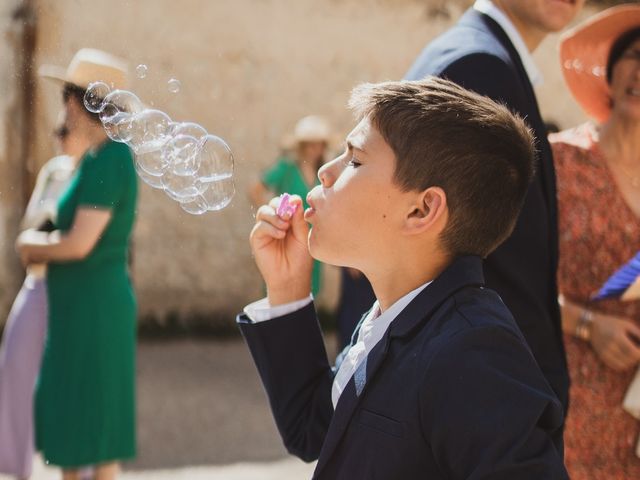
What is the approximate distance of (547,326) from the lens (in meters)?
2.02

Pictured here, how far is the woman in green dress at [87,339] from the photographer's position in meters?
3.61

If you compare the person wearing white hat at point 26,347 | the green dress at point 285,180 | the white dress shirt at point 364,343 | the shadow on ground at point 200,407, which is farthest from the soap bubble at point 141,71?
the green dress at point 285,180

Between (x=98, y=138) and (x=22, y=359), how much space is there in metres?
1.20

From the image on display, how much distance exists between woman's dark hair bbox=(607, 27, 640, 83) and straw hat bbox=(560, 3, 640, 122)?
11 mm

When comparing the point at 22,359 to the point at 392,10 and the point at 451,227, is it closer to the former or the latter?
the point at 451,227

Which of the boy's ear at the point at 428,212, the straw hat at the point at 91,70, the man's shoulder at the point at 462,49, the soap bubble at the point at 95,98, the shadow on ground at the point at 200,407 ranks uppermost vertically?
the man's shoulder at the point at 462,49

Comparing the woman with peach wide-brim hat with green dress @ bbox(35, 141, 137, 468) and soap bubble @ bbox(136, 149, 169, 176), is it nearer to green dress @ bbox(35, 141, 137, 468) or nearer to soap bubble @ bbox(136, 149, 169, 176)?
soap bubble @ bbox(136, 149, 169, 176)

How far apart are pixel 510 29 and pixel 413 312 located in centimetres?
104

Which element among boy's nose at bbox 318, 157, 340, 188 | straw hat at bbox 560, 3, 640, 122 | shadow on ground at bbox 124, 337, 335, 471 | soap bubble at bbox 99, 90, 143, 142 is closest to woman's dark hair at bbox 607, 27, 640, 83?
straw hat at bbox 560, 3, 640, 122

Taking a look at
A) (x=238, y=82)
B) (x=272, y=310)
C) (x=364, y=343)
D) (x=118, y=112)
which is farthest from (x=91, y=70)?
(x=238, y=82)

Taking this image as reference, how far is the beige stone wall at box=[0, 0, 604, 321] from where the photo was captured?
7.65 meters

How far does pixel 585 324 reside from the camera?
101 inches

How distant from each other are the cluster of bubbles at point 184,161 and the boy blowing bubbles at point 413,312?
317 mm

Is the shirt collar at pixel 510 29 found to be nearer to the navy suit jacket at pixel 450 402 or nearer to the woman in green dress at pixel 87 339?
the navy suit jacket at pixel 450 402
